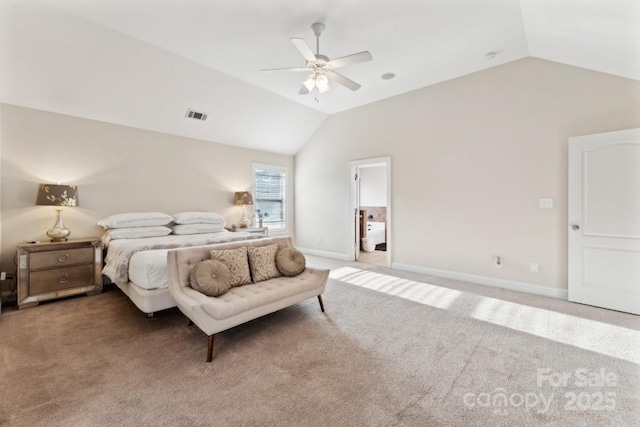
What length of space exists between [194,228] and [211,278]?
2.44 m

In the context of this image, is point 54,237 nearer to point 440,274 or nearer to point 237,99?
point 237,99

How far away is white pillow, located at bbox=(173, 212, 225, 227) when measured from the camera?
457 centimetres

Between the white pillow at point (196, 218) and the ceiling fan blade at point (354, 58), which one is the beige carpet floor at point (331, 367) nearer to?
the white pillow at point (196, 218)

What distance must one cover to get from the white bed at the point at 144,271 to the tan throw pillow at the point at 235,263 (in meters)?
0.55

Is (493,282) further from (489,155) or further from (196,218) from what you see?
(196,218)

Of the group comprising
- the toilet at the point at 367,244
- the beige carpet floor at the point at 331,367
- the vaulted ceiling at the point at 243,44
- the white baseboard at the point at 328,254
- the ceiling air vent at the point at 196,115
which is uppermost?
the vaulted ceiling at the point at 243,44

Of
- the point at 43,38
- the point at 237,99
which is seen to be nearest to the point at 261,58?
the point at 237,99

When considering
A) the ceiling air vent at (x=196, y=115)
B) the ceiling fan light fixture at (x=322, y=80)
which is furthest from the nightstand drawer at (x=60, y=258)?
the ceiling fan light fixture at (x=322, y=80)

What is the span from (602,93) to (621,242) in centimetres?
173

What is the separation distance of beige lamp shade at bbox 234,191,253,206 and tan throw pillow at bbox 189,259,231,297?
3.06 metres

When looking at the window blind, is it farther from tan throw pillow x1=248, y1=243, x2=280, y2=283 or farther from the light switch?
the light switch

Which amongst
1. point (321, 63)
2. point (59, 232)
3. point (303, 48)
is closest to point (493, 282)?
point (321, 63)

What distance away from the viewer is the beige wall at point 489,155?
337 centimetres

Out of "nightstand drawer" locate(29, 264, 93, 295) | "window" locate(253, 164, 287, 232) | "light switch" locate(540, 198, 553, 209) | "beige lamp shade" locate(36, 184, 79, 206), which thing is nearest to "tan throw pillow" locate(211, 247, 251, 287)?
"nightstand drawer" locate(29, 264, 93, 295)
